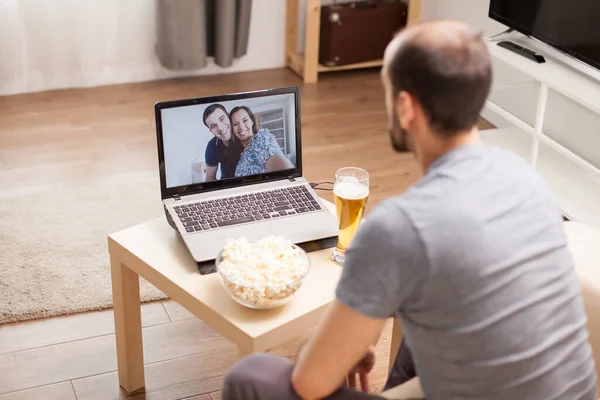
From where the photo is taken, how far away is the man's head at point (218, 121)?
1.89 m

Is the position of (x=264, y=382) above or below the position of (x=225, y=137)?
below

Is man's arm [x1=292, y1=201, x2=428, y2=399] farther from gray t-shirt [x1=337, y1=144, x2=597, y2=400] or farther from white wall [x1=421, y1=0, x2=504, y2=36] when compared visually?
white wall [x1=421, y1=0, x2=504, y2=36]

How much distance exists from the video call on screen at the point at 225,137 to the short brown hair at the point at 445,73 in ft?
2.30

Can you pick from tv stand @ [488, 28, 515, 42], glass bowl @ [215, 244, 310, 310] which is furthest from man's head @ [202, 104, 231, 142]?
tv stand @ [488, 28, 515, 42]

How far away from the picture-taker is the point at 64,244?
264 cm

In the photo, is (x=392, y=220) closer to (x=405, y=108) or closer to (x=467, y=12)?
(x=405, y=108)

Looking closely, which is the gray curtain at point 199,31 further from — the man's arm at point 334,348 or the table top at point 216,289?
the man's arm at point 334,348

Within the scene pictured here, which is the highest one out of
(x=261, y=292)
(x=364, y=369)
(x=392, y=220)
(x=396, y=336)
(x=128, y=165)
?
(x=392, y=220)

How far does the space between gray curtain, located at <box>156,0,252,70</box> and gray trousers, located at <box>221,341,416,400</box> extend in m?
2.58

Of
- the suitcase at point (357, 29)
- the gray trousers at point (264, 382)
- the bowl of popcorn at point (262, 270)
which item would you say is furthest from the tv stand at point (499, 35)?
the gray trousers at point (264, 382)

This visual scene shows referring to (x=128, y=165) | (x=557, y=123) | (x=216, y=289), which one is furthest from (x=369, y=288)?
(x=128, y=165)

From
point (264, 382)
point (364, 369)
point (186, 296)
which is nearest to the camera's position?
point (264, 382)

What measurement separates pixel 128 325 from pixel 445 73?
1.10 metres

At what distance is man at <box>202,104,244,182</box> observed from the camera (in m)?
1.90
